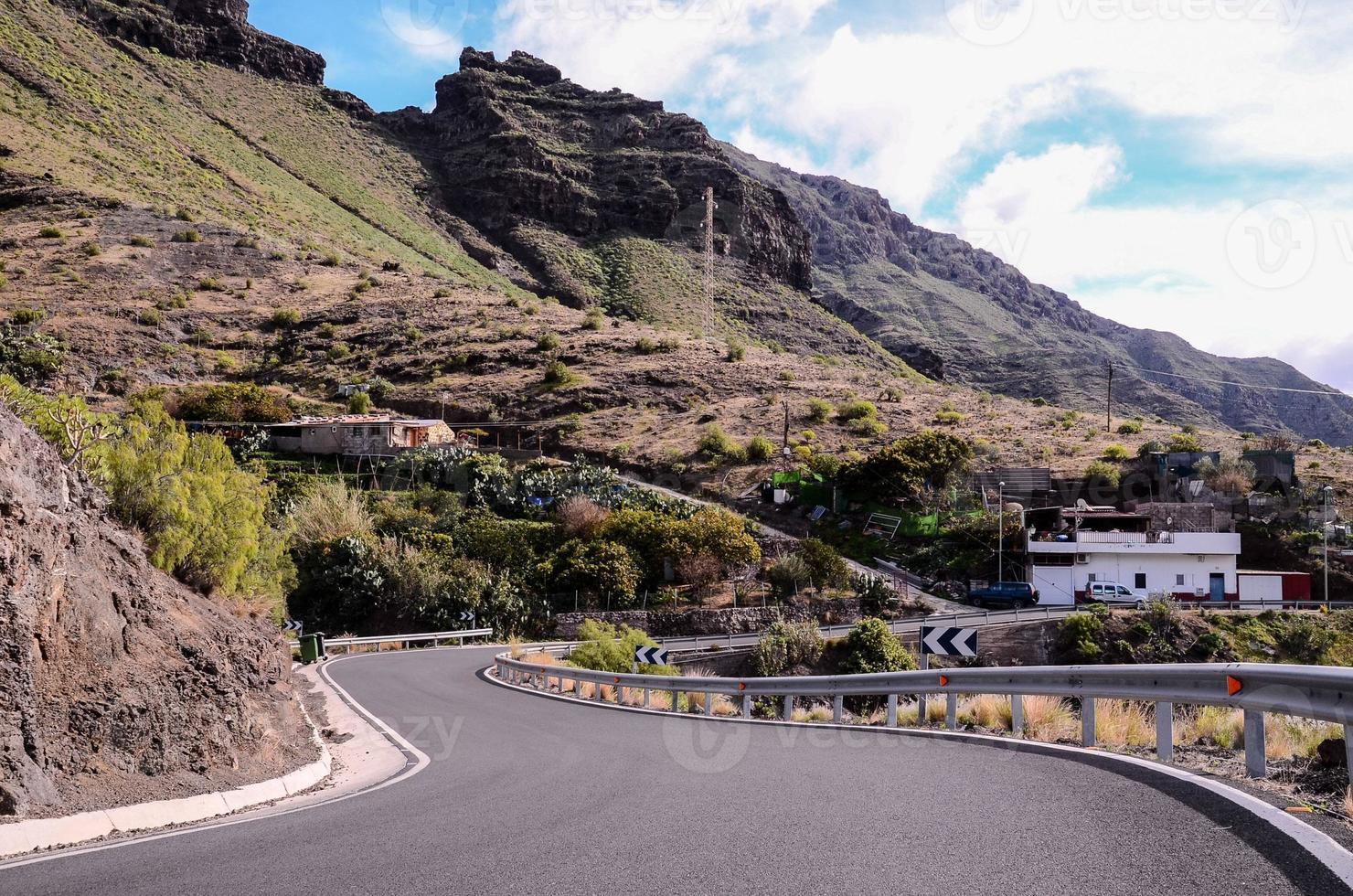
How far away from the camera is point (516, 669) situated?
76.6ft

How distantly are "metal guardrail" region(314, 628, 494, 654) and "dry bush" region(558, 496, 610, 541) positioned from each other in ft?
26.7

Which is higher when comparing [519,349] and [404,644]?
[519,349]

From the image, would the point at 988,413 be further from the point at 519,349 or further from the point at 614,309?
the point at 614,309

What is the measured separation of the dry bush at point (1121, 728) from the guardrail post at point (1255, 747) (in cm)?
223

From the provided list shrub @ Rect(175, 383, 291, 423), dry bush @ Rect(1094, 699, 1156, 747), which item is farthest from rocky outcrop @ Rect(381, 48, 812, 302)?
dry bush @ Rect(1094, 699, 1156, 747)

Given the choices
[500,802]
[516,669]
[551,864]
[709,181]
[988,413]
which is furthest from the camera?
[709,181]

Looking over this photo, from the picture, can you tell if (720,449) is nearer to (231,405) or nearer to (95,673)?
(231,405)

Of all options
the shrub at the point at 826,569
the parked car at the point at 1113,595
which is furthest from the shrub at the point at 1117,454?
the shrub at the point at 826,569

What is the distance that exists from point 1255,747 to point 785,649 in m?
28.4

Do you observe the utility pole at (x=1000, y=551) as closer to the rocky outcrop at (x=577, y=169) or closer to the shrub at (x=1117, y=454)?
the shrub at (x=1117, y=454)

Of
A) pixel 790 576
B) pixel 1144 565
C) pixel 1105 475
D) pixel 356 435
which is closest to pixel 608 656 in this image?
pixel 790 576

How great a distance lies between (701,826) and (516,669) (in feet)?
60.5

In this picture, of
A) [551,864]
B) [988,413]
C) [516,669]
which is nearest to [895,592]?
[516,669]

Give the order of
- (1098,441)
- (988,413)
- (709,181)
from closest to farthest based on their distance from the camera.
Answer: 1. (1098,441)
2. (988,413)
3. (709,181)
